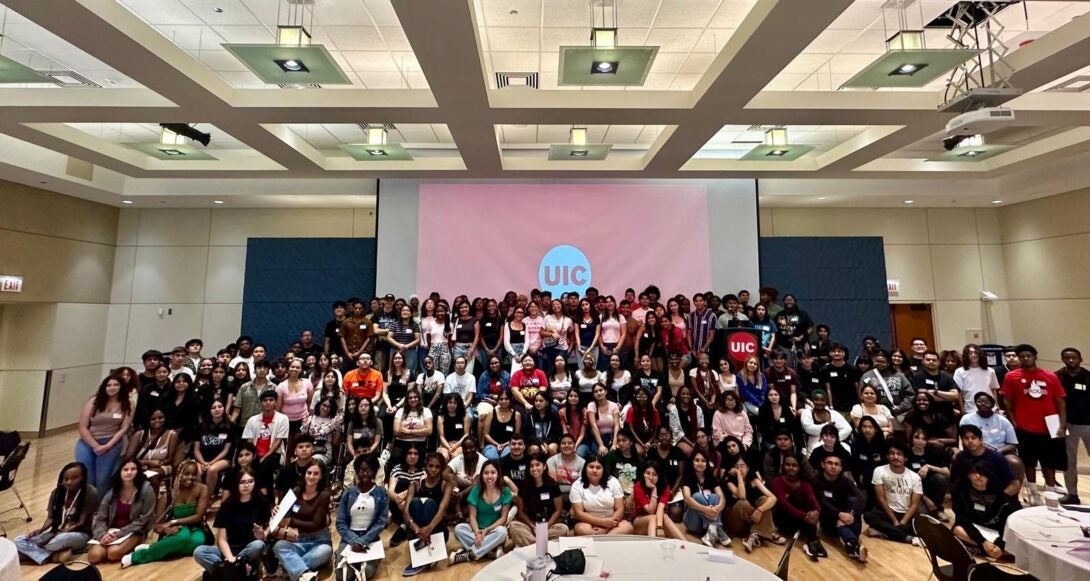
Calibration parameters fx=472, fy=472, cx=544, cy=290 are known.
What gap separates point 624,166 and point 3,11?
7.40 m

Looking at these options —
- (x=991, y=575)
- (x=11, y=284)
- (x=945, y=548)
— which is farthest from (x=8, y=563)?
(x=11, y=284)

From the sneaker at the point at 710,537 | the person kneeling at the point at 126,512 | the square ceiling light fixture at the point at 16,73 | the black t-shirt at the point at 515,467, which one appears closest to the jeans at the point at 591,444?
the black t-shirt at the point at 515,467

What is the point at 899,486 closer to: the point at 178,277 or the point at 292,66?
the point at 292,66

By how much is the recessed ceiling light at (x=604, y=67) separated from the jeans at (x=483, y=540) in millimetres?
4452

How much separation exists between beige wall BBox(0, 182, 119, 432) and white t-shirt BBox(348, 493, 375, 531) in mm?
8243

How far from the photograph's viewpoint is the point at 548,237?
850 cm

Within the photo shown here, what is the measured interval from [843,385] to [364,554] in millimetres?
5760

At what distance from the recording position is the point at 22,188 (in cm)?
822

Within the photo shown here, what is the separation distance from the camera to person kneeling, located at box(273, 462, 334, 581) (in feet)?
12.8

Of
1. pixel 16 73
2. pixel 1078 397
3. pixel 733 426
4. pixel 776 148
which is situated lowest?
pixel 733 426

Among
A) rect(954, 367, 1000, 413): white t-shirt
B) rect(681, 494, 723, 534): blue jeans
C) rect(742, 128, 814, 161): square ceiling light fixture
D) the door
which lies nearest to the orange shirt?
rect(681, 494, 723, 534): blue jeans

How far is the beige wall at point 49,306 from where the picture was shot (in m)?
8.20

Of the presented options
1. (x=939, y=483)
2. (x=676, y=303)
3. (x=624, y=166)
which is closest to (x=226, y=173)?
(x=624, y=166)

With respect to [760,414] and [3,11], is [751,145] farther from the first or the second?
[3,11]
